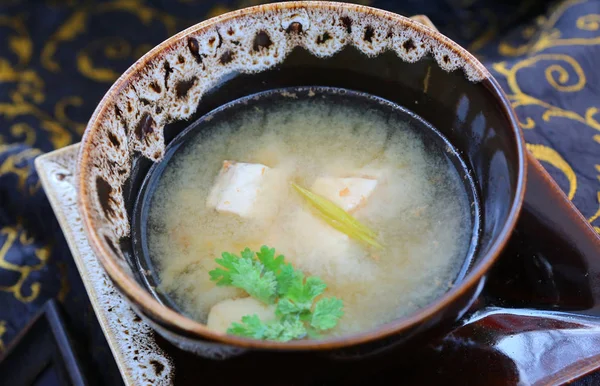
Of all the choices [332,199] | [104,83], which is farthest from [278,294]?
[104,83]

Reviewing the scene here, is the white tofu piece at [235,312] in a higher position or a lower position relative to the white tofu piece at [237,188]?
lower

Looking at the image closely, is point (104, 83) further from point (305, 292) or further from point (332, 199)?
point (305, 292)

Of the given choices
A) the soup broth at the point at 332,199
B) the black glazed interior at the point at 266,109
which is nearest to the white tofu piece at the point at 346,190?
the soup broth at the point at 332,199

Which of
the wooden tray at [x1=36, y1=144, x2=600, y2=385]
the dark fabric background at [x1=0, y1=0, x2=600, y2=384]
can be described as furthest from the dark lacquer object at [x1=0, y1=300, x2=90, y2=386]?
the wooden tray at [x1=36, y1=144, x2=600, y2=385]

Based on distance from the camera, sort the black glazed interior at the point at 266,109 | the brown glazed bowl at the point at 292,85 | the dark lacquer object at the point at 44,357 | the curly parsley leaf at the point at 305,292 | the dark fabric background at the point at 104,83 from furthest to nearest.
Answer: the dark fabric background at the point at 104,83, the dark lacquer object at the point at 44,357, the black glazed interior at the point at 266,109, the curly parsley leaf at the point at 305,292, the brown glazed bowl at the point at 292,85

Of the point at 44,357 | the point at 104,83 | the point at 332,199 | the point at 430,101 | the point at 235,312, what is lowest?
the point at 44,357

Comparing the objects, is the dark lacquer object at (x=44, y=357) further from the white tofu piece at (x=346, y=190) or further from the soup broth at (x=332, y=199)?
the white tofu piece at (x=346, y=190)

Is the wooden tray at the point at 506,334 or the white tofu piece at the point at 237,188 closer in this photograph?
the wooden tray at the point at 506,334

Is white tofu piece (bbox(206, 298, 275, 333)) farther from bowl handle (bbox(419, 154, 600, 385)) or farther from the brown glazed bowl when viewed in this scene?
bowl handle (bbox(419, 154, 600, 385))
